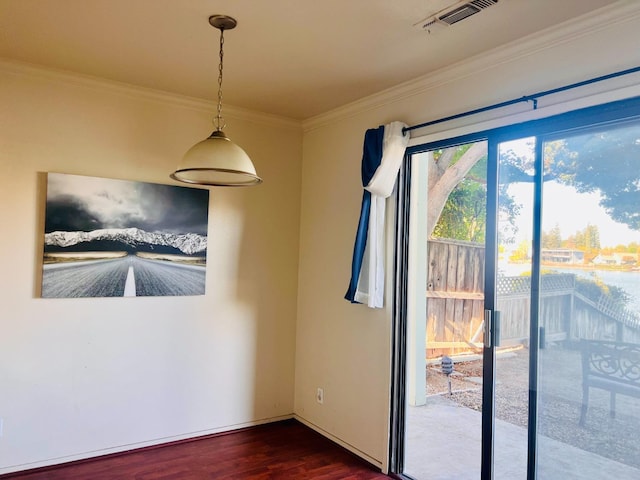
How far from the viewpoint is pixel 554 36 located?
231 centimetres

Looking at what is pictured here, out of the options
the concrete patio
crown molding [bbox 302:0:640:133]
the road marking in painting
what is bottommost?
the concrete patio

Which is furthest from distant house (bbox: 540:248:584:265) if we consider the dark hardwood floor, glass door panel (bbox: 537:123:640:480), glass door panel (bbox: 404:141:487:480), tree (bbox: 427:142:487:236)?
tree (bbox: 427:142:487:236)

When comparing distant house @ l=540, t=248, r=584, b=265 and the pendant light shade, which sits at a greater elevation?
the pendant light shade

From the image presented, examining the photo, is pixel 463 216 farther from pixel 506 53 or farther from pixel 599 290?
pixel 599 290

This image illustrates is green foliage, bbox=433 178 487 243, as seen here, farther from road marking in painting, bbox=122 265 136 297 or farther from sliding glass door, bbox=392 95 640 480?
road marking in painting, bbox=122 265 136 297

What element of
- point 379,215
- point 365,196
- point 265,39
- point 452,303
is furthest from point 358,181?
point 452,303

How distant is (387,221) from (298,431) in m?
1.92

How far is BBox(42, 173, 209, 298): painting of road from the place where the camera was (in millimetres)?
3104

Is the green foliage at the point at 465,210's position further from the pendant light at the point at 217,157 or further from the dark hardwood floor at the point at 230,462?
A: the dark hardwood floor at the point at 230,462

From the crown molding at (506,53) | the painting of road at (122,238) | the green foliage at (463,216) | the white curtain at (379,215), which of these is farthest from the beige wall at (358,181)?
the green foliage at (463,216)

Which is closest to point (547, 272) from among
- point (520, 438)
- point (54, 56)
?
point (520, 438)

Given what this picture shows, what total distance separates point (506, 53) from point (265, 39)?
1298 millimetres

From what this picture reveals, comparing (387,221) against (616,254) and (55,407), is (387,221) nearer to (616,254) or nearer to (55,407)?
(616,254)

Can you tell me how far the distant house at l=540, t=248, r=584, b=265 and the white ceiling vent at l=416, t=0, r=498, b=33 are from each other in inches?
47.5
